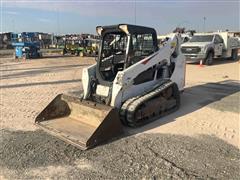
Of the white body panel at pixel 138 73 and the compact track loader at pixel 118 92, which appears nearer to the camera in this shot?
the compact track loader at pixel 118 92

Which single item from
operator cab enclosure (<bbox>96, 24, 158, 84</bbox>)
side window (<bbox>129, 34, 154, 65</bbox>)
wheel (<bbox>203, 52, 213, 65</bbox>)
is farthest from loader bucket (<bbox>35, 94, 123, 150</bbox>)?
wheel (<bbox>203, 52, 213, 65</bbox>)

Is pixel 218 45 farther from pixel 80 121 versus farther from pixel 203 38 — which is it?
pixel 80 121

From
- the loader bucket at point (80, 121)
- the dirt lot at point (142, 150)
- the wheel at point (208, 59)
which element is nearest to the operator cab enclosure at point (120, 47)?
the loader bucket at point (80, 121)

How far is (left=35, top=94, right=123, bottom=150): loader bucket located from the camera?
5.99 metres

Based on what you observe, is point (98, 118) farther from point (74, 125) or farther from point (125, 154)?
point (125, 154)

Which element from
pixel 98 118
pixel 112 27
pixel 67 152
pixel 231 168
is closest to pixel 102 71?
pixel 112 27

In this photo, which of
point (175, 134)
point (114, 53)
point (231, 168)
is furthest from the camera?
point (114, 53)

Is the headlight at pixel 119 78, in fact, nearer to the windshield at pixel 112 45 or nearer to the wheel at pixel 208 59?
the windshield at pixel 112 45

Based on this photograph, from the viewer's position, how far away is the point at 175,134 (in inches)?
259

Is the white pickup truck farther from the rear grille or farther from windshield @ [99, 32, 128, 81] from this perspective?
windshield @ [99, 32, 128, 81]

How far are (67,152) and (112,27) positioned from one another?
10.9ft

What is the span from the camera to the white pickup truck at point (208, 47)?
1958 centimetres

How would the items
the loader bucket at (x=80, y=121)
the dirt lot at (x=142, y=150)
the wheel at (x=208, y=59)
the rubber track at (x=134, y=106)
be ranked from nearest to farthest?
the dirt lot at (x=142, y=150) < the loader bucket at (x=80, y=121) < the rubber track at (x=134, y=106) < the wheel at (x=208, y=59)

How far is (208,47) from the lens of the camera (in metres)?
19.8
